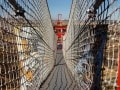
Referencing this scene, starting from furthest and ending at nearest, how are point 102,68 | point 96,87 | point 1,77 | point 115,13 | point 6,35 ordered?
point 96,87 < point 102,68 < point 6,35 < point 1,77 < point 115,13

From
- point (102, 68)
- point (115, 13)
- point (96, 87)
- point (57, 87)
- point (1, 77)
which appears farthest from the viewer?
point (57, 87)

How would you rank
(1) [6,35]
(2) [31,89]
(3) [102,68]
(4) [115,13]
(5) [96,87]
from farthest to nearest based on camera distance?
1. (2) [31,89]
2. (5) [96,87]
3. (3) [102,68]
4. (1) [6,35]
5. (4) [115,13]

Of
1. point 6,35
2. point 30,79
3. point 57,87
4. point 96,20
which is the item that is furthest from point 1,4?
point 57,87

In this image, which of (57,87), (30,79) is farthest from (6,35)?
(57,87)

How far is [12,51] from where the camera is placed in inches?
120

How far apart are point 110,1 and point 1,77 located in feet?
2.77

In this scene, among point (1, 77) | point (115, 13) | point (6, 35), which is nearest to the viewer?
point (115, 13)

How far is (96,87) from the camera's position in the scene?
312 cm

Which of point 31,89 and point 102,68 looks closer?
point 102,68

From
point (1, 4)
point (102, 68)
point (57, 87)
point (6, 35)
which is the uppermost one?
point (1, 4)

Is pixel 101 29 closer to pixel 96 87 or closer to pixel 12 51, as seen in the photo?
pixel 96 87

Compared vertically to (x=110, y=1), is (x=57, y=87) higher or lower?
lower

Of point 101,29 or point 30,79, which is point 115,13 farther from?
point 30,79

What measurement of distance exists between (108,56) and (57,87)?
6.48ft
